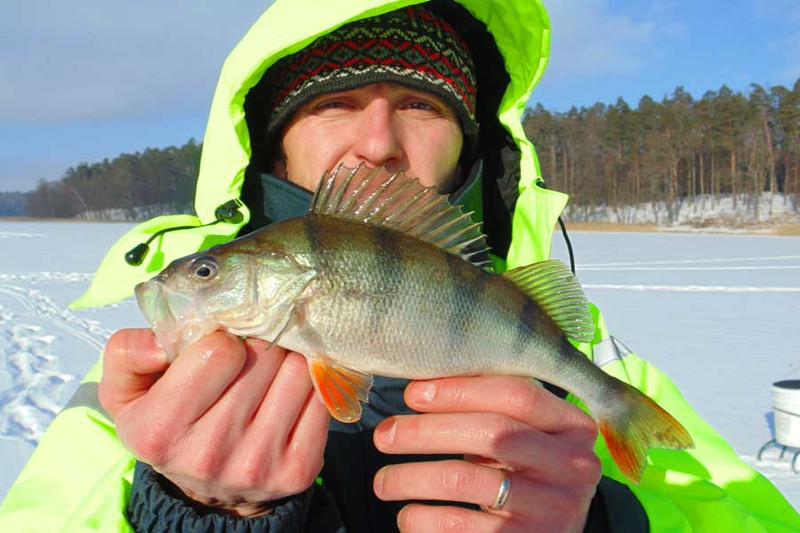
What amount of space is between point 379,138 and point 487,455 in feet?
3.42

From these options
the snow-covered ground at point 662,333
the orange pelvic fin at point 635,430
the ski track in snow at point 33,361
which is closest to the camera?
the orange pelvic fin at point 635,430

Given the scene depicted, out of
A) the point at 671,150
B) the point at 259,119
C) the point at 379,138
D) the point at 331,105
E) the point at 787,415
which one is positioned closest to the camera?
the point at 379,138

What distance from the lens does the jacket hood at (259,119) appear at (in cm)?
186

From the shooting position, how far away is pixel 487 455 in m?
1.25

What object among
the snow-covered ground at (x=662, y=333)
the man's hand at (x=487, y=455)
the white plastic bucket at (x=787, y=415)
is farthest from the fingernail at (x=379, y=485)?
the white plastic bucket at (x=787, y=415)

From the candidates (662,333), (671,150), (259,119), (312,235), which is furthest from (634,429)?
(671,150)

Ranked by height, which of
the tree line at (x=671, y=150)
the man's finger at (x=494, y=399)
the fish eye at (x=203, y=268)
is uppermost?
the tree line at (x=671, y=150)

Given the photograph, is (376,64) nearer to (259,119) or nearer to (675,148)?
(259,119)

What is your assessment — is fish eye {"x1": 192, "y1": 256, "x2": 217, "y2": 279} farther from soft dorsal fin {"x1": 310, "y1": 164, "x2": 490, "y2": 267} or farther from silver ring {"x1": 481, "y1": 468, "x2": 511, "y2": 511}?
silver ring {"x1": 481, "y1": 468, "x2": 511, "y2": 511}

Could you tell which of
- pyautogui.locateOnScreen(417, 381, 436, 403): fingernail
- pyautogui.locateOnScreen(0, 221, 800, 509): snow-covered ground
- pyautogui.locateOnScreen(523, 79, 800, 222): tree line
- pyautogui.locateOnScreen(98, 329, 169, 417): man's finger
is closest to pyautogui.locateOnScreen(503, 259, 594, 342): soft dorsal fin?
pyautogui.locateOnScreen(417, 381, 436, 403): fingernail

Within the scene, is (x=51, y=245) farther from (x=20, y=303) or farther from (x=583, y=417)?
(x=583, y=417)

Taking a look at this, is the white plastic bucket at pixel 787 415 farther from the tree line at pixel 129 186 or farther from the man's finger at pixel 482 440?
the tree line at pixel 129 186

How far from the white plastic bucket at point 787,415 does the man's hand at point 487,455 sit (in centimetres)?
297

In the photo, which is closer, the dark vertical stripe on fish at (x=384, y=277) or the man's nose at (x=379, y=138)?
the dark vertical stripe on fish at (x=384, y=277)
